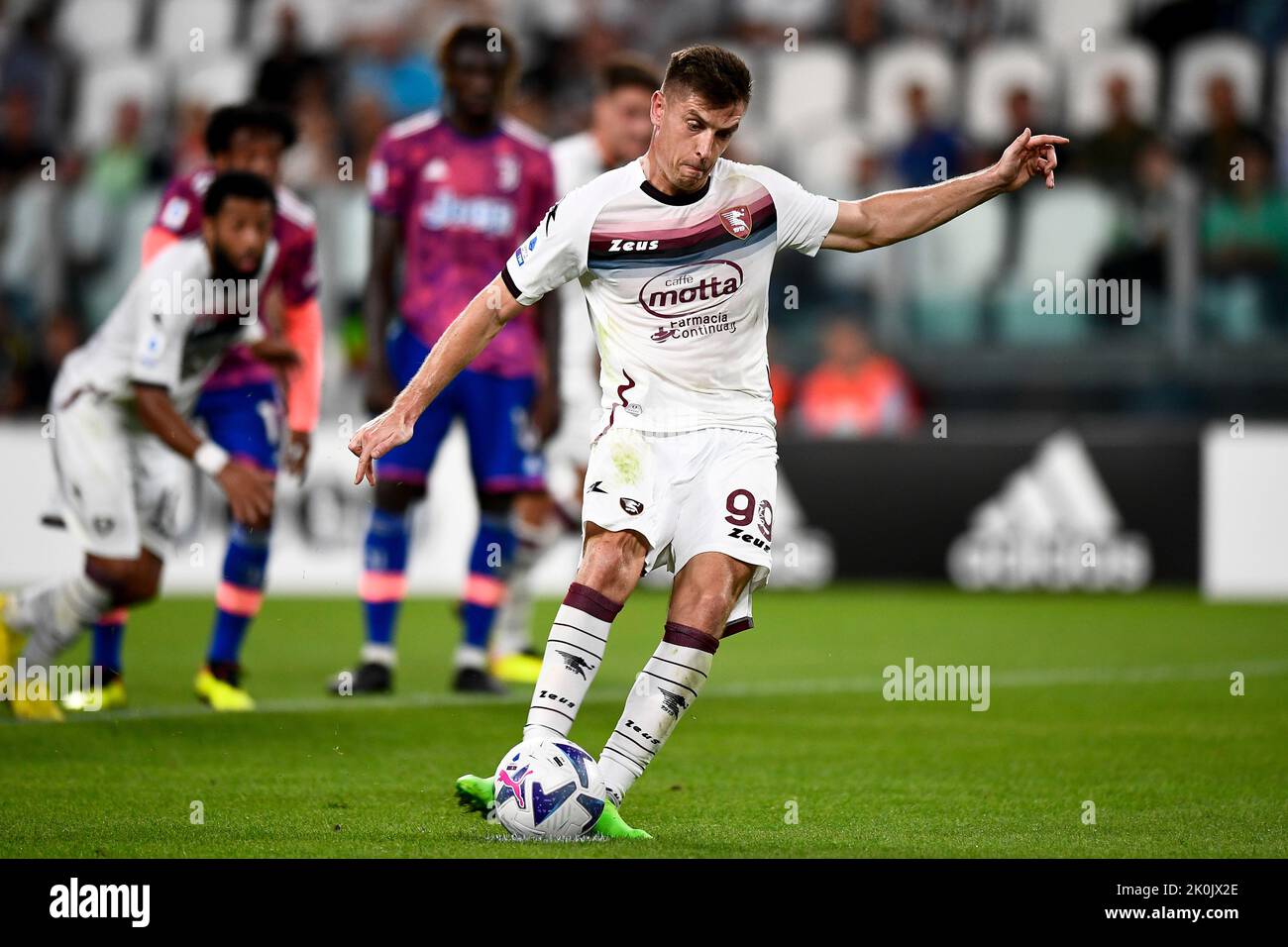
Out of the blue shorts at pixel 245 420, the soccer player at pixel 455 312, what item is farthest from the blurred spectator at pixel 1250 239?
the blue shorts at pixel 245 420

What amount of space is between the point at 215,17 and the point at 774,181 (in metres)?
15.4

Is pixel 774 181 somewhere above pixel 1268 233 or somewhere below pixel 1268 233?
below

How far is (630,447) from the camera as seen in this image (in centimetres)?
554

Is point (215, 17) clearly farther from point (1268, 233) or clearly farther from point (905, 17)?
point (1268, 233)

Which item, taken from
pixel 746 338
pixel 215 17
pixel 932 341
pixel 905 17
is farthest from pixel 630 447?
pixel 215 17

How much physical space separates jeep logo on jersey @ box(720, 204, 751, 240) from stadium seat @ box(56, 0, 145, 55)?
15854 millimetres

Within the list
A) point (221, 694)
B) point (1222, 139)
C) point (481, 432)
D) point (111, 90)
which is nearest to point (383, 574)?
point (481, 432)

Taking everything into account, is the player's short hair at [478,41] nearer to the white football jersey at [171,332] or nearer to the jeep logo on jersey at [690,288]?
the white football jersey at [171,332]

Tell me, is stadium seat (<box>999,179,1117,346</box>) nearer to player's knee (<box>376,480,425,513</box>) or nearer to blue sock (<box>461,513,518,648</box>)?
blue sock (<box>461,513,518,648</box>)

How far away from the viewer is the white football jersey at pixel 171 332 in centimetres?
770

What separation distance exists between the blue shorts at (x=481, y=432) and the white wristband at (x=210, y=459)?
1.32m

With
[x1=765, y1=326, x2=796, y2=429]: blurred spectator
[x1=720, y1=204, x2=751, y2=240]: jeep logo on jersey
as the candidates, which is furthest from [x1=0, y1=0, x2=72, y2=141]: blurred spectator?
[x1=720, y1=204, x2=751, y2=240]: jeep logo on jersey

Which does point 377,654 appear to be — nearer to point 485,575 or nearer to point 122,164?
point 485,575

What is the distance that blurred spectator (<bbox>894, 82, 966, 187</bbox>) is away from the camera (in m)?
16.1
